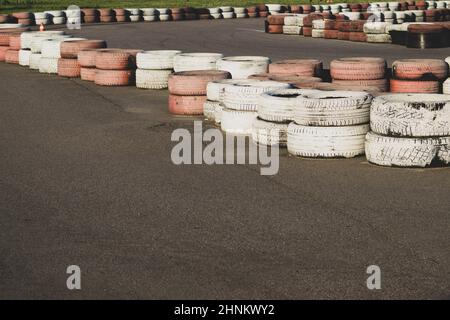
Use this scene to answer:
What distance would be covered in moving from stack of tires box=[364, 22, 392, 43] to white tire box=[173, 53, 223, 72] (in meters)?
12.9

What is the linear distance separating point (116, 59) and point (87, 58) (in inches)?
44.1

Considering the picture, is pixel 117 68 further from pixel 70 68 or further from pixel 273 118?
pixel 273 118

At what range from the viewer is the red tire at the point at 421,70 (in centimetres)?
1245

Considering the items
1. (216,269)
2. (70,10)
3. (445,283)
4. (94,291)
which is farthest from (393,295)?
(70,10)

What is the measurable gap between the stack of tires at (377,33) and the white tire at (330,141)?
58.1ft

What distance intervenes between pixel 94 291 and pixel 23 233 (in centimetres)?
152

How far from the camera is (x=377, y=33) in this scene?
26406 mm

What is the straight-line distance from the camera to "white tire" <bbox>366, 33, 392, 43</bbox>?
26.3 meters

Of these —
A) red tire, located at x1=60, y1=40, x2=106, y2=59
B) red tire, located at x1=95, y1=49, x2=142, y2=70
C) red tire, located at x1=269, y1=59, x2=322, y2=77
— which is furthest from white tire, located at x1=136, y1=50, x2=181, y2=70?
red tire, located at x1=269, y1=59, x2=322, y2=77

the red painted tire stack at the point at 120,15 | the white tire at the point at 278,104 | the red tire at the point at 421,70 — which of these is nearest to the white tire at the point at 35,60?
the red tire at the point at 421,70

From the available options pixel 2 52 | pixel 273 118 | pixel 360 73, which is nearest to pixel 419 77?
pixel 360 73

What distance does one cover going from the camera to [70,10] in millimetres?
39250

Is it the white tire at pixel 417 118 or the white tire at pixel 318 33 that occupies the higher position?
the white tire at pixel 417 118

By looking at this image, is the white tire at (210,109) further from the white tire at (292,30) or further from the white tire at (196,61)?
the white tire at (292,30)
